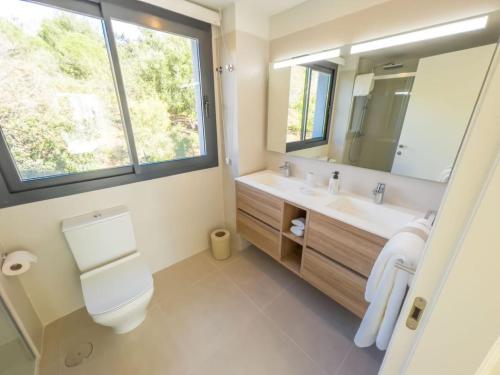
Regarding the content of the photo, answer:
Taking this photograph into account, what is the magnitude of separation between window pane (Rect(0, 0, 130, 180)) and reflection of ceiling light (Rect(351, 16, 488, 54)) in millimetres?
1750

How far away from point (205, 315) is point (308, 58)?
2.16m

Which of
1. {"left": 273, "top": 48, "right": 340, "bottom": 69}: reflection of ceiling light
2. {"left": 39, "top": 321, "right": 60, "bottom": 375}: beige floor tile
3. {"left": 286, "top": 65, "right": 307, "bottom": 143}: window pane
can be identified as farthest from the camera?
{"left": 286, "top": 65, "right": 307, "bottom": 143}: window pane

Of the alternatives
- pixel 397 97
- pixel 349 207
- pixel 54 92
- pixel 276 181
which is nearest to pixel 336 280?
pixel 349 207

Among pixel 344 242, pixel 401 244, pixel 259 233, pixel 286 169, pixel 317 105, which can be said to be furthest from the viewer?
pixel 286 169

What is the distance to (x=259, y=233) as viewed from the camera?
6.32ft

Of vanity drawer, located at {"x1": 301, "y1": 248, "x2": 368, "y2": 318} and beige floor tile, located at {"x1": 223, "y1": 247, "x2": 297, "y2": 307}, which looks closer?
vanity drawer, located at {"x1": 301, "y1": 248, "x2": 368, "y2": 318}

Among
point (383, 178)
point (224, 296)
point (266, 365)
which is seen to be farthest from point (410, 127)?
point (224, 296)

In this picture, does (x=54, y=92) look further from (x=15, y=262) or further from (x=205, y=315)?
(x=205, y=315)

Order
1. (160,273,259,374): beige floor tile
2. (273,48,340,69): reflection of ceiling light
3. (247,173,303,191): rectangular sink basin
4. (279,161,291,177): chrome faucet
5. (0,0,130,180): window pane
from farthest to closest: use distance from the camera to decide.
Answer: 1. (279,161,291,177): chrome faucet
2. (247,173,303,191): rectangular sink basin
3. (273,48,340,69): reflection of ceiling light
4. (160,273,259,374): beige floor tile
5. (0,0,130,180): window pane

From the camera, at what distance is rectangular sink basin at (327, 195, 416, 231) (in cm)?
132

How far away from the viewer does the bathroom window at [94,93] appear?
1222 millimetres

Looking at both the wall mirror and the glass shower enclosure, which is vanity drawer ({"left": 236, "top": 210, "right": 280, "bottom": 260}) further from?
the glass shower enclosure

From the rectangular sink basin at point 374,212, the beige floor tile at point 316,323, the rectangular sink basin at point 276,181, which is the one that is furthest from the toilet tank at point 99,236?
the rectangular sink basin at point 374,212

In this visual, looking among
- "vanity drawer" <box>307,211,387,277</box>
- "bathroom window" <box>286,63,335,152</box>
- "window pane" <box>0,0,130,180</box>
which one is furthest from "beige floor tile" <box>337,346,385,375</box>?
"window pane" <box>0,0,130,180</box>
